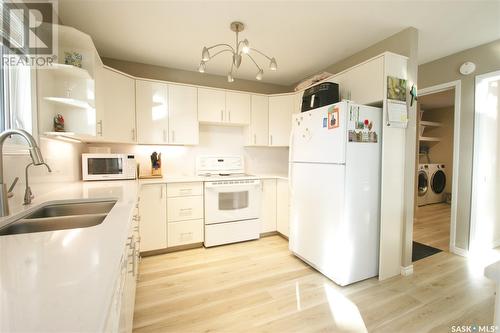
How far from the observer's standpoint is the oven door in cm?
285

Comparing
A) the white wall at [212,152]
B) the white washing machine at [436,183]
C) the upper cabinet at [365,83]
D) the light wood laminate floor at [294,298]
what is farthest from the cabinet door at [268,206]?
the white washing machine at [436,183]

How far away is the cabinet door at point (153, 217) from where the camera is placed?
2.56 m

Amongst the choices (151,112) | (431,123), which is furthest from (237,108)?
(431,123)

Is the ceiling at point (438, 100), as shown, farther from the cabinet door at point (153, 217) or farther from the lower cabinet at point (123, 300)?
the lower cabinet at point (123, 300)

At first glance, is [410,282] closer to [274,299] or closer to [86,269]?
[274,299]

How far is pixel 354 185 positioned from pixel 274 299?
4.04ft

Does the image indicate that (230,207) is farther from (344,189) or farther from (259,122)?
(344,189)

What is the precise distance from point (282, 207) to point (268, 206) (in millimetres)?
206

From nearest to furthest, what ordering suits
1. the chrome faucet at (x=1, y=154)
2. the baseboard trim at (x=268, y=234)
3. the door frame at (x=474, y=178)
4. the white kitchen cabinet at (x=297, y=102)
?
the chrome faucet at (x=1, y=154) < the door frame at (x=474, y=178) < the white kitchen cabinet at (x=297, y=102) < the baseboard trim at (x=268, y=234)

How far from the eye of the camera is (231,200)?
2977 millimetres

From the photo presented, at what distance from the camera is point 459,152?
2689 millimetres

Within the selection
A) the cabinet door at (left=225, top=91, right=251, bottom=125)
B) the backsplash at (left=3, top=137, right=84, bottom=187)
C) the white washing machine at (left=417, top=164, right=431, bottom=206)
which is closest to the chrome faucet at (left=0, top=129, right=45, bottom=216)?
the backsplash at (left=3, top=137, right=84, bottom=187)

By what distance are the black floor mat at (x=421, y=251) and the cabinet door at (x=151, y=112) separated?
3432mm

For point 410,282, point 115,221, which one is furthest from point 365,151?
point 115,221
